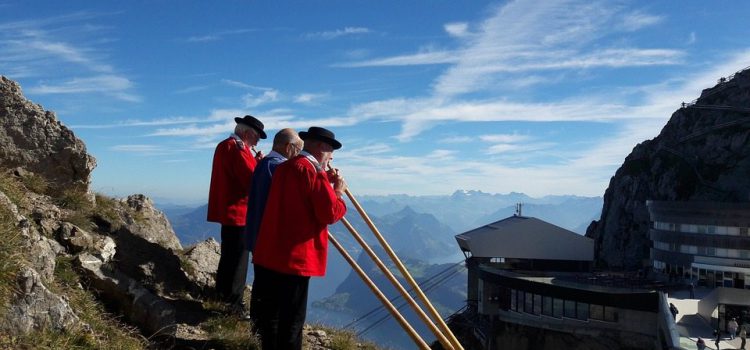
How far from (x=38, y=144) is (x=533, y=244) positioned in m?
62.9

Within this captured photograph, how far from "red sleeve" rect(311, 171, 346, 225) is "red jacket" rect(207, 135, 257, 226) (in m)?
2.65

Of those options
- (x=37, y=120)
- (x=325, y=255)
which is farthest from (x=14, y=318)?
(x=37, y=120)

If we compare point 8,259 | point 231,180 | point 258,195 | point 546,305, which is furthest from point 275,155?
point 546,305

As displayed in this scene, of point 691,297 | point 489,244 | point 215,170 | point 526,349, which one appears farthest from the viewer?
point 489,244

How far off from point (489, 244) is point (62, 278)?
6352 cm

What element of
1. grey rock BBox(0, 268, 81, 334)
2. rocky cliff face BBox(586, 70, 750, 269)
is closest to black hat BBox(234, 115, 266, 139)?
grey rock BBox(0, 268, 81, 334)

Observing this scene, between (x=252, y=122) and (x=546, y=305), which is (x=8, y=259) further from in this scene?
(x=546, y=305)

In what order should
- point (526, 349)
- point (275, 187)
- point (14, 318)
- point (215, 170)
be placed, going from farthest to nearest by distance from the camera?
1. point (526, 349)
2. point (215, 170)
3. point (275, 187)
4. point (14, 318)

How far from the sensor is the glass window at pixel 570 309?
161ft

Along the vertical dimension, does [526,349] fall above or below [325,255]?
below

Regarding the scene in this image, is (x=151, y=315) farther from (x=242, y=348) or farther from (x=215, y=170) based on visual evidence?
(x=215, y=170)

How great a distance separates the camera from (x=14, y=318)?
185 inches

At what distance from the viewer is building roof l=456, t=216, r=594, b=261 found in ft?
218

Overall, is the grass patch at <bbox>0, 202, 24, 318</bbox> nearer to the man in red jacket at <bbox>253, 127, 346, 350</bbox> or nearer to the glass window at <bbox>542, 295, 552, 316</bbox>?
the man in red jacket at <bbox>253, 127, 346, 350</bbox>
